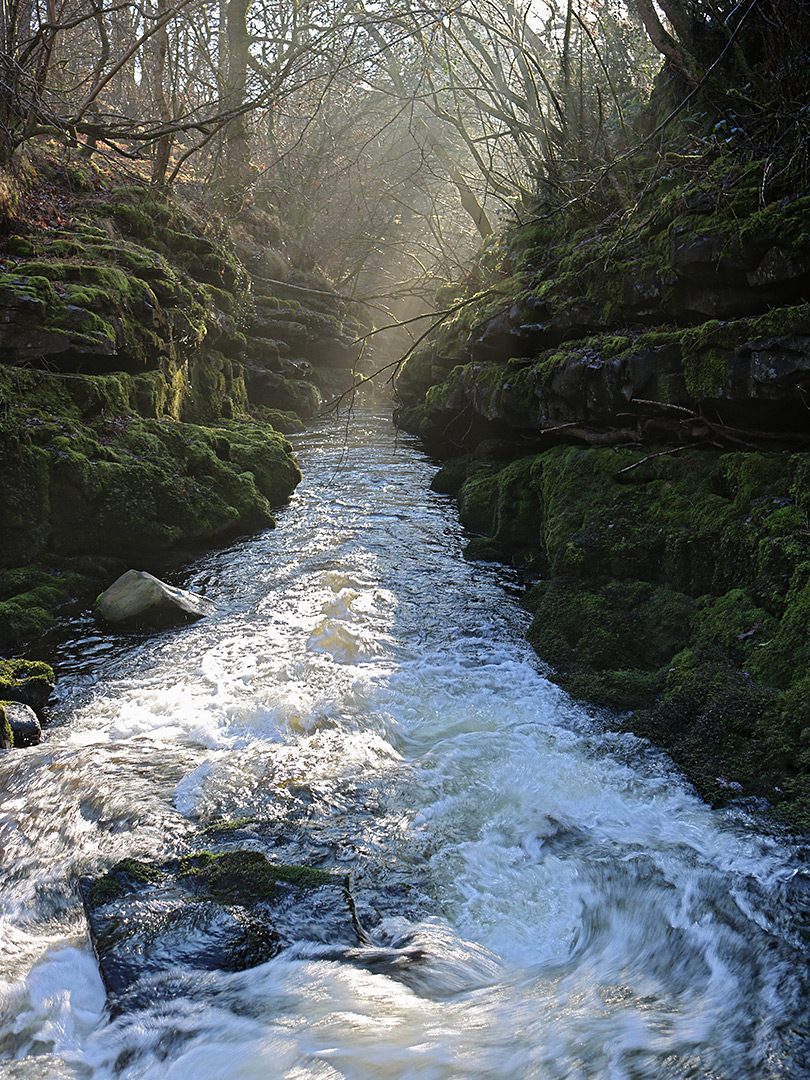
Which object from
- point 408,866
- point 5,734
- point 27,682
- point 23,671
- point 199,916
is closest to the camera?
Result: point 199,916

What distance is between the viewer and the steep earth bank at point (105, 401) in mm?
7090

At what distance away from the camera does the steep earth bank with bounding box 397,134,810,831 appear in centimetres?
440

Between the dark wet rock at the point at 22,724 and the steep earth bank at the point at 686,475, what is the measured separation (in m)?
3.99

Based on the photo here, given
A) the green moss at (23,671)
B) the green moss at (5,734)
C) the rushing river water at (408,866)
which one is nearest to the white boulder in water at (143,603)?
the rushing river water at (408,866)

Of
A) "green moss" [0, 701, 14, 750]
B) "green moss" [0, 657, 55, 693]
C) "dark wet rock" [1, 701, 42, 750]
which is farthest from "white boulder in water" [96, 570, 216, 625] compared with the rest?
"green moss" [0, 701, 14, 750]

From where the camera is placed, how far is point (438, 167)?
21297 millimetres

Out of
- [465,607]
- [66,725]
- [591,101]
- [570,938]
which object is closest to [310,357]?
[591,101]

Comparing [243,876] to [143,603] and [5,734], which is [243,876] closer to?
[5,734]

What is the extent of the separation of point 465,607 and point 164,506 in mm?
3917

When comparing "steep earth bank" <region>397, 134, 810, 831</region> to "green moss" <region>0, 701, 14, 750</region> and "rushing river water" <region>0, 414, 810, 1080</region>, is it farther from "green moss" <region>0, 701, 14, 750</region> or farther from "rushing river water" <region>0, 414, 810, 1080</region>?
"green moss" <region>0, 701, 14, 750</region>

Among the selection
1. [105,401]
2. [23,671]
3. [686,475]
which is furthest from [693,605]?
[105,401]

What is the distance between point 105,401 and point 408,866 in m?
7.30

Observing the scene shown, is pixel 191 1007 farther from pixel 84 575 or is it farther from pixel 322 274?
pixel 322 274

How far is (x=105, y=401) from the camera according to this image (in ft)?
28.6
